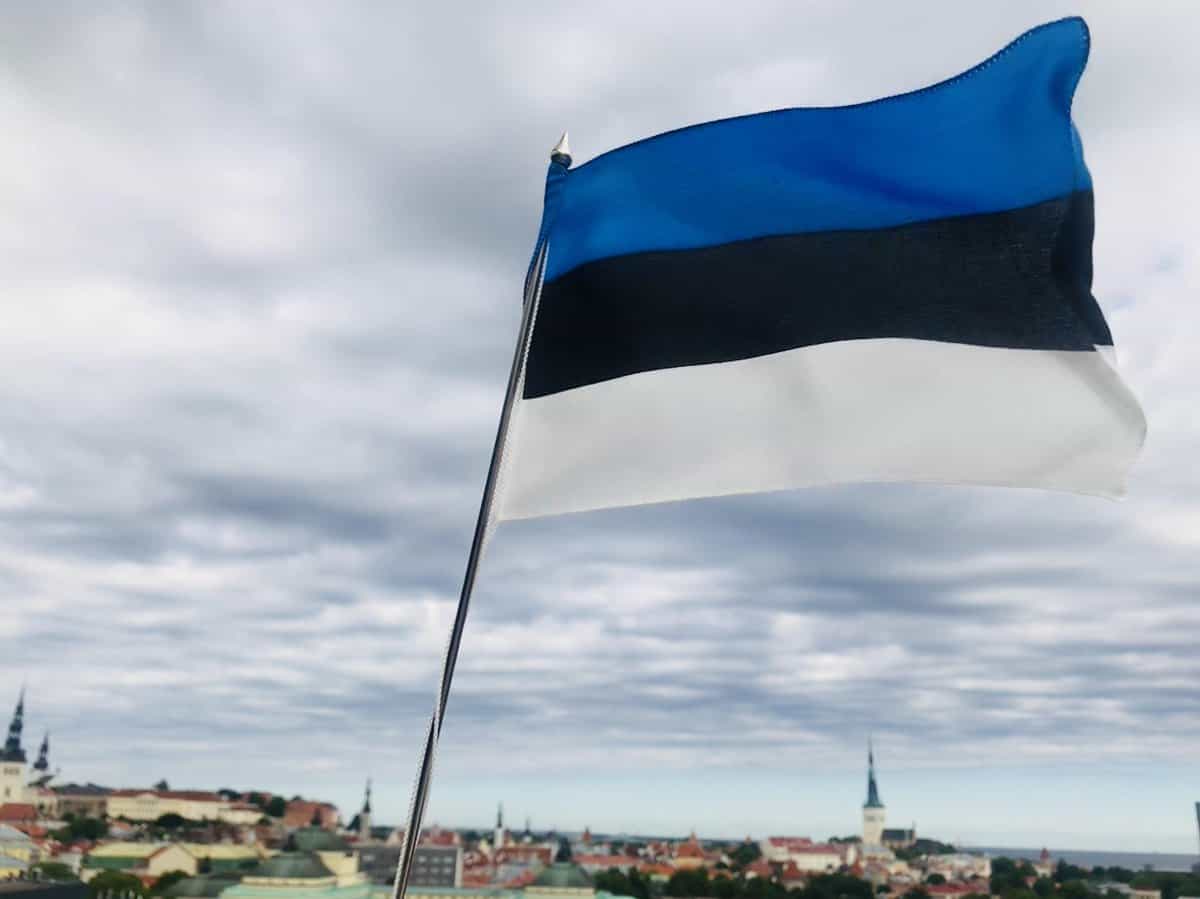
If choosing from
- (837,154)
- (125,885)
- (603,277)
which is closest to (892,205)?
(837,154)

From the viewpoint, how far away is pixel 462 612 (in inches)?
102

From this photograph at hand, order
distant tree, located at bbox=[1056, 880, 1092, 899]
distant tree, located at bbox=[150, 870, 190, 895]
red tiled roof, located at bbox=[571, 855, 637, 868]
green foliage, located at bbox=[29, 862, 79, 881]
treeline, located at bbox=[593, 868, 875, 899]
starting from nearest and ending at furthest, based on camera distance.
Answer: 1. green foliage, located at bbox=[29, 862, 79, 881]
2. distant tree, located at bbox=[150, 870, 190, 895]
3. distant tree, located at bbox=[1056, 880, 1092, 899]
4. treeline, located at bbox=[593, 868, 875, 899]
5. red tiled roof, located at bbox=[571, 855, 637, 868]

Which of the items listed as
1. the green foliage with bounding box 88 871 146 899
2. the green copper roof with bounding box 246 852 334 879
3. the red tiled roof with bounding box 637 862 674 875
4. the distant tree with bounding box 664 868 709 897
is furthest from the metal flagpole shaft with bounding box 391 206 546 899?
the red tiled roof with bounding box 637 862 674 875

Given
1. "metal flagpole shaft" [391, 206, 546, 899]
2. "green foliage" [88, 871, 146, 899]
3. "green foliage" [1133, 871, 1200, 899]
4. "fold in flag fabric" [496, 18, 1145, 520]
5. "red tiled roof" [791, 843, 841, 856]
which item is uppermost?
"red tiled roof" [791, 843, 841, 856]

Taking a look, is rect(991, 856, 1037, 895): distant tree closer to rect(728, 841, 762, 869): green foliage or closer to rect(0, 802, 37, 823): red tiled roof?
rect(728, 841, 762, 869): green foliage

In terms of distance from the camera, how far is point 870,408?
3.22 metres

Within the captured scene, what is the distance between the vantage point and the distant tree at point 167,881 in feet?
238

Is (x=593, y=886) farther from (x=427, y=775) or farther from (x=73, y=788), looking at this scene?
(x=427, y=775)

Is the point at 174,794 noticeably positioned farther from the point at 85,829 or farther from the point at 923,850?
the point at 923,850

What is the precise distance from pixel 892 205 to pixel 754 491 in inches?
31.1

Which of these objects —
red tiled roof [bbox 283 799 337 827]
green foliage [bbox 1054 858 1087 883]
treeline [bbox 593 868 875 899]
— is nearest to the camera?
treeline [bbox 593 868 875 899]

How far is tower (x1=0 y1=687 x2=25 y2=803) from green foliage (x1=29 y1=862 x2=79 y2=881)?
2846 centimetres

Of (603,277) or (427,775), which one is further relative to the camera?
(603,277)

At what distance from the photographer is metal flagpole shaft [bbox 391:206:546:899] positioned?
2408 mm
